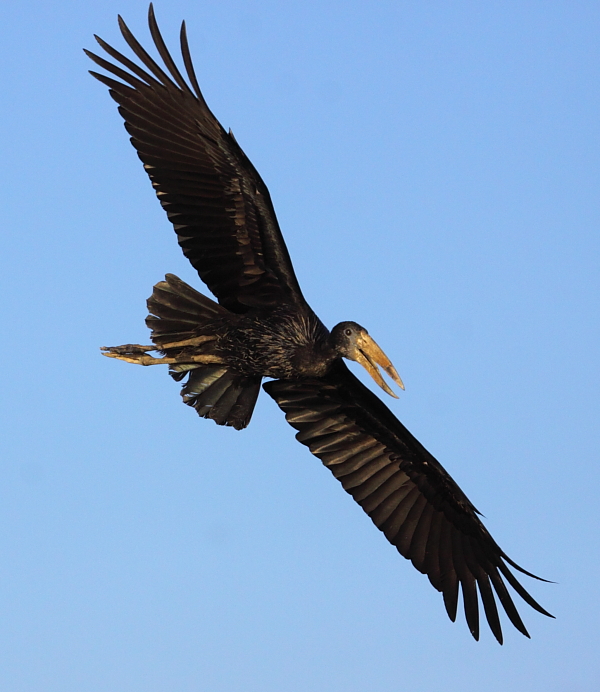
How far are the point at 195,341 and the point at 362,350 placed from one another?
153 cm

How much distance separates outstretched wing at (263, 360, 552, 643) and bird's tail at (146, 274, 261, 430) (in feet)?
2.87

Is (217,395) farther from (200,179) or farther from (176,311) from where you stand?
(200,179)

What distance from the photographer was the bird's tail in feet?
37.6

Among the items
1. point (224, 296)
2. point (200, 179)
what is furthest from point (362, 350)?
point (200, 179)

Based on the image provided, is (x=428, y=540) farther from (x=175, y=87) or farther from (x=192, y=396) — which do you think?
(x=175, y=87)

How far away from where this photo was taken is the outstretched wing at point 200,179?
11203 millimetres

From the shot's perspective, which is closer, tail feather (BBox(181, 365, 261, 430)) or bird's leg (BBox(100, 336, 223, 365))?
bird's leg (BBox(100, 336, 223, 365))

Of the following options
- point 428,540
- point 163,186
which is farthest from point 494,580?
point 163,186

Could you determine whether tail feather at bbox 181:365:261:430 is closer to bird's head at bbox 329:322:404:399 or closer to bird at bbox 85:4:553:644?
bird at bbox 85:4:553:644

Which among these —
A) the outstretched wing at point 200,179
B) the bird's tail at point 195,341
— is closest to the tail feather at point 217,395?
the bird's tail at point 195,341

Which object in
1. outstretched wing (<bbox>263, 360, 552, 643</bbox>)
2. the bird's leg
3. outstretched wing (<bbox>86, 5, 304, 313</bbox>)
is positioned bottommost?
outstretched wing (<bbox>263, 360, 552, 643</bbox>)

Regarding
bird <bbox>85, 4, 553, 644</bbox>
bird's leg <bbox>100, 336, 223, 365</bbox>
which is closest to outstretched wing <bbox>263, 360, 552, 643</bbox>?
bird <bbox>85, 4, 553, 644</bbox>

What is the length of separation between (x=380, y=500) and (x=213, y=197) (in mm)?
3608

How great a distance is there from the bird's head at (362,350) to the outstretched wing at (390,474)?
3.28 ft
